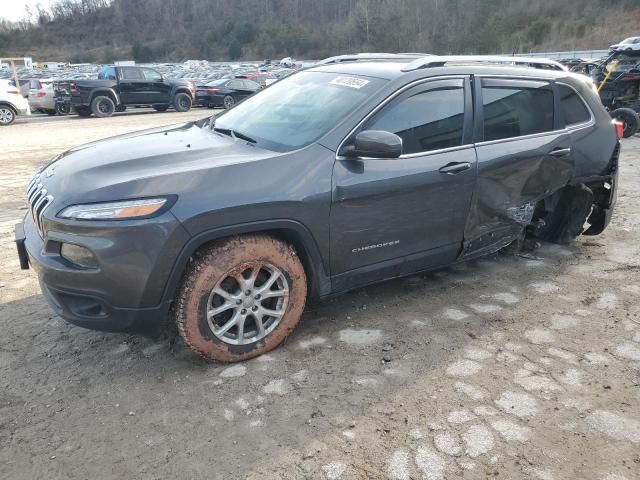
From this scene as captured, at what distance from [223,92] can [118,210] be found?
21355mm

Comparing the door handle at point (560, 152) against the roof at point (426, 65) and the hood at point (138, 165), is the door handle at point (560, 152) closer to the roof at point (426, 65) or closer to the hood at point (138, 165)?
the roof at point (426, 65)

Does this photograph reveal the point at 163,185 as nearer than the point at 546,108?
Yes

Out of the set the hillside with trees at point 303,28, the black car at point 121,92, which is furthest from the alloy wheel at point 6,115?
the hillside with trees at point 303,28

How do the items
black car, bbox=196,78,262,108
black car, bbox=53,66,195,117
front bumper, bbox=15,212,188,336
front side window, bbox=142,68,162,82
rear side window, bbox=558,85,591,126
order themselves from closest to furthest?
front bumper, bbox=15,212,188,336
rear side window, bbox=558,85,591,126
black car, bbox=53,66,195,117
front side window, bbox=142,68,162,82
black car, bbox=196,78,262,108

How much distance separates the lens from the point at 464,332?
3586 millimetres

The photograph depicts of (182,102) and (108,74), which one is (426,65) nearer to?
(108,74)

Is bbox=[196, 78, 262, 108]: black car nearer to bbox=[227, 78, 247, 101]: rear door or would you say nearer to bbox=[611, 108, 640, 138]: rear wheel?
bbox=[227, 78, 247, 101]: rear door

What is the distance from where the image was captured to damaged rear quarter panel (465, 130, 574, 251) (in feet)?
12.8

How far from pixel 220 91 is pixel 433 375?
71.0 ft

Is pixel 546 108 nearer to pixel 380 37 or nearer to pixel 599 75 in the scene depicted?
pixel 599 75

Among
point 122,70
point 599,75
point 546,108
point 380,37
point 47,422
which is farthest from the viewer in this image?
point 380,37

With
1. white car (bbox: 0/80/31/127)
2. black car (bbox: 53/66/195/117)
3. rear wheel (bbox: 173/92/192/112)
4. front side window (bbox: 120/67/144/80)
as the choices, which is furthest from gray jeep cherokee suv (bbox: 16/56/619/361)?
rear wheel (bbox: 173/92/192/112)

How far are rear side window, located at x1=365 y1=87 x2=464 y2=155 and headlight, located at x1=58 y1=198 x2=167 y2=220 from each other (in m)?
1.38

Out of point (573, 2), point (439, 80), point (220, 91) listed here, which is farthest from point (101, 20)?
point (439, 80)
